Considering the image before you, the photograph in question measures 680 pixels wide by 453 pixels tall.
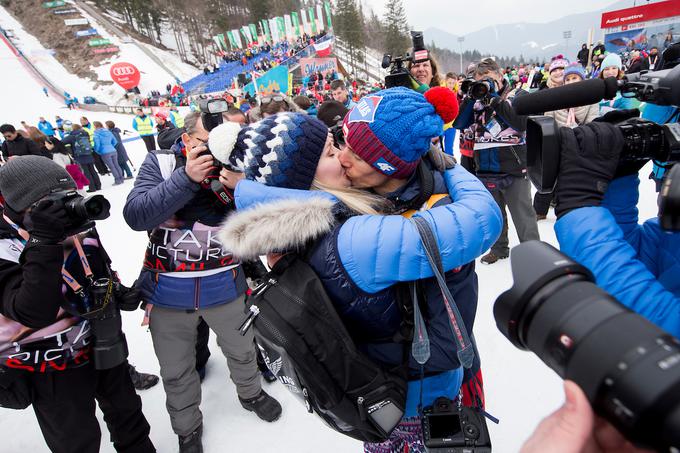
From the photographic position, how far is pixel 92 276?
1557 mm

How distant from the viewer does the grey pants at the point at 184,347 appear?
1.85m

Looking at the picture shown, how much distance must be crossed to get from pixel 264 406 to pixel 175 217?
1.32 metres

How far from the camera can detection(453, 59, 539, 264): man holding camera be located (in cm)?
296

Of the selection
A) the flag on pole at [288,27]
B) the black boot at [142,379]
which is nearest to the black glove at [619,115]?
the black boot at [142,379]

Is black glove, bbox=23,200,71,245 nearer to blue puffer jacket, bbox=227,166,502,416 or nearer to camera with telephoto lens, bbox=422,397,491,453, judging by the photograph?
blue puffer jacket, bbox=227,166,502,416

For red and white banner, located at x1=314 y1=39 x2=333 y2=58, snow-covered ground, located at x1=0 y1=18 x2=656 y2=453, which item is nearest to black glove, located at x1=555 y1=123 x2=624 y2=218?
snow-covered ground, located at x1=0 y1=18 x2=656 y2=453

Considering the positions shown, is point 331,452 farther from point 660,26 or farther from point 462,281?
point 660,26

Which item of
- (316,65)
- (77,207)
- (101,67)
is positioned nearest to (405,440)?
(77,207)

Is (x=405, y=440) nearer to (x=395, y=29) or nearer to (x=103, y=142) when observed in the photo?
(x=103, y=142)

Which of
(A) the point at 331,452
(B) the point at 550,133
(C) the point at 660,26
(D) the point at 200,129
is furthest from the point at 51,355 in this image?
(C) the point at 660,26

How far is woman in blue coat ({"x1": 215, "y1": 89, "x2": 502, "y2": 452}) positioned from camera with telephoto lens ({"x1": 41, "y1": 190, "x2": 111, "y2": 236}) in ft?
1.66

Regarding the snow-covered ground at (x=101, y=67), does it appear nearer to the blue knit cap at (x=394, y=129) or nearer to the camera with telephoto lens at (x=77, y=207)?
the camera with telephoto lens at (x=77, y=207)

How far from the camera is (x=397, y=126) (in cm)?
107

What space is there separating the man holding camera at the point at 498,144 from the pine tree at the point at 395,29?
40482 millimetres
